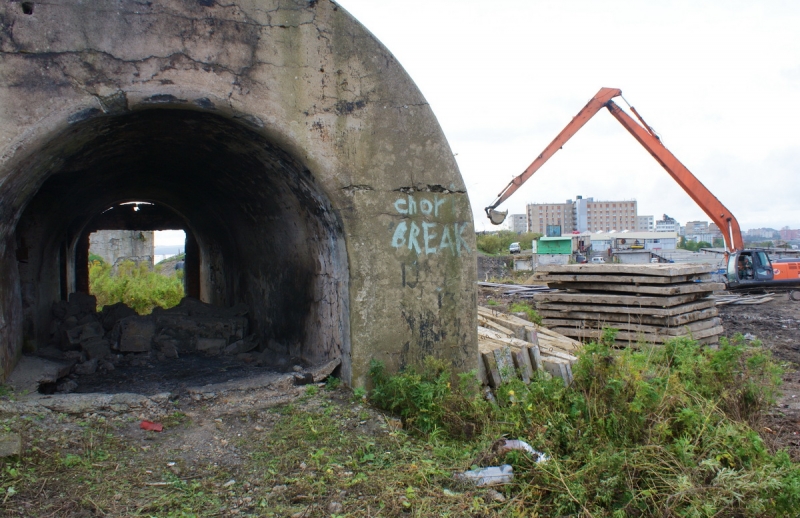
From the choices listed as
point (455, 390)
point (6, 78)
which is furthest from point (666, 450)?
point (6, 78)

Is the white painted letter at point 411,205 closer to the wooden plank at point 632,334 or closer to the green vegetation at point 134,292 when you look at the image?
the wooden plank at point 632,334

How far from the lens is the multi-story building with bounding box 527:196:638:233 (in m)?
99.4

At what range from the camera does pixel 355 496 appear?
3227 millimetres

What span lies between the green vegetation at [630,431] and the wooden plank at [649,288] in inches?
132

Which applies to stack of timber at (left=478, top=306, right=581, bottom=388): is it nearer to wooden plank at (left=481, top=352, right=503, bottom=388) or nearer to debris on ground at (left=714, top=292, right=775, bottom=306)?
wooden plank at (left=481, top=352, right=503, bottom=388)

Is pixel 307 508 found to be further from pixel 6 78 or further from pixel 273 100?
pixel 6 78

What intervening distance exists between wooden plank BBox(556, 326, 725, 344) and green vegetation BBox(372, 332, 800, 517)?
9.70 feet

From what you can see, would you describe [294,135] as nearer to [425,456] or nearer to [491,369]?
[425,456]

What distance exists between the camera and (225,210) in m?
7.04

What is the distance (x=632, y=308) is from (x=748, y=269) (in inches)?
430

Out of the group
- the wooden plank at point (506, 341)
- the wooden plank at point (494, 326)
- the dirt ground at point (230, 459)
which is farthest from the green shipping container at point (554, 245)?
the dirt ground at point (230, 459)

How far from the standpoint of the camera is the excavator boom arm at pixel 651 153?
14594 millimetres

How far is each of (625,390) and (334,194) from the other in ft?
8.82

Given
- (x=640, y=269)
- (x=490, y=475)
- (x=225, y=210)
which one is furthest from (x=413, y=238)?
(x=640, y=269)
